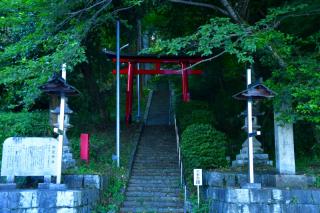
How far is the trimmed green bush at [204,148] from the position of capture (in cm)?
1167

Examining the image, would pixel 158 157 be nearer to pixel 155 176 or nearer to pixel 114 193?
pixel 155 176

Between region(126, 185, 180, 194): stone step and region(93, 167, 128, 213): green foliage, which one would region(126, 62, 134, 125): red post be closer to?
region(93, 167, 128, 213): green foliage

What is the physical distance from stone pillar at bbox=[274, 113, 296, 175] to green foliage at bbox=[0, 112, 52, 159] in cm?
736

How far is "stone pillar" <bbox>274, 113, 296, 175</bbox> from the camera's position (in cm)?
1043

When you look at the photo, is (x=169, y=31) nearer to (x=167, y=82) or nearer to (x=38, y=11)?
(x=38, y=11)

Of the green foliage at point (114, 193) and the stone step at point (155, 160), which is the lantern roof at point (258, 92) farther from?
the stone step at point (155, 160)

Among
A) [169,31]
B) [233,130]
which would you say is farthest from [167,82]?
[233,130]

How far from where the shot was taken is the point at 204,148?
11.7 meters

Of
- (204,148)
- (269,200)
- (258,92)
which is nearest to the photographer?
(269,200)

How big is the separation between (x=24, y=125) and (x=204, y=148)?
5.76 metres

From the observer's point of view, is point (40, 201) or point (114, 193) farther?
point (114, 193)

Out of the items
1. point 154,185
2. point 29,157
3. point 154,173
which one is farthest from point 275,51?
point 29,157

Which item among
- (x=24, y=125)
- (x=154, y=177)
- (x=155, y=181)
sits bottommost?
(x=155, y=181)

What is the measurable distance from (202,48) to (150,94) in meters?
21.0
